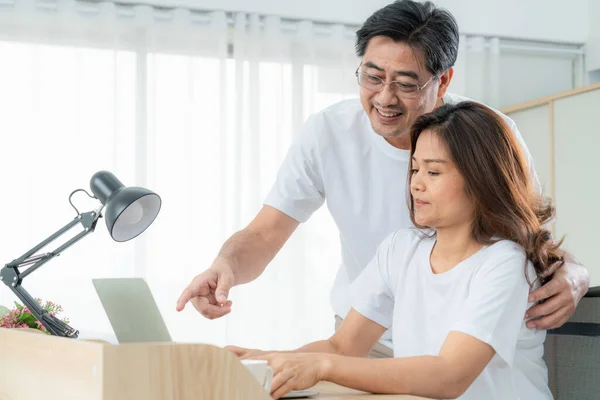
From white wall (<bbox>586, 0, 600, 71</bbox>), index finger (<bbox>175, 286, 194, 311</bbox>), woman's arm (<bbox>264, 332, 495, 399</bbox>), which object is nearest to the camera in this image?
woman's arm (<bbox>264, 332, 495, 399</bbox>)

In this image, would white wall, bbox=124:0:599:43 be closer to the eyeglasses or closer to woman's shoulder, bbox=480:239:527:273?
the eyeglasses

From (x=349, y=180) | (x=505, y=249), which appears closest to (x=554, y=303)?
(x=505, y=249)

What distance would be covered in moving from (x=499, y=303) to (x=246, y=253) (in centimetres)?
83

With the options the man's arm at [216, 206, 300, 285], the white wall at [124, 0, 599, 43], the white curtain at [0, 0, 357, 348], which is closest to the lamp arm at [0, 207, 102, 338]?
the man's arm at [216, 206, 300, 285]

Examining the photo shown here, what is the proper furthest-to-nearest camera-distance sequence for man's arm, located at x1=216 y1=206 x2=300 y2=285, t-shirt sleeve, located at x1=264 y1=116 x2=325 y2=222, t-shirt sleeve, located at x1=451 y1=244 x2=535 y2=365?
t-shirt sleeve, located at x1=264 y1=116 x2=325 y2=222, man's arm, located at x1=216 y1=206 x2=300 y2=285, t-shirt sleeve, located at x1=451 y1=244 x2=535 y2=365

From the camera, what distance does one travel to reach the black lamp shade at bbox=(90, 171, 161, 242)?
1.52 m

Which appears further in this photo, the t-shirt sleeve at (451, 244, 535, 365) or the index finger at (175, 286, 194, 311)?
Result: the index finger at (175, 286, 194, 311)

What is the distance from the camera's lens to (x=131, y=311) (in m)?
1.07

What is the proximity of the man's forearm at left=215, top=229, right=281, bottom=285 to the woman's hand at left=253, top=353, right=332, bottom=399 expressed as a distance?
2.61 feet

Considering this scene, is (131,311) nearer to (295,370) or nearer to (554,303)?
(295,370)

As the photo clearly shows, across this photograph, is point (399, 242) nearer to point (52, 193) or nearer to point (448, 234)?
point (448, 234)

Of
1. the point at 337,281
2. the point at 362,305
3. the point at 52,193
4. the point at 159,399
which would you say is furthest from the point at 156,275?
the point at 159,399

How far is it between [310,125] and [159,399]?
138cm

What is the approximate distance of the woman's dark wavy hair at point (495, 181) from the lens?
1.54 metres
